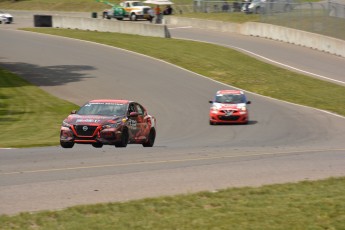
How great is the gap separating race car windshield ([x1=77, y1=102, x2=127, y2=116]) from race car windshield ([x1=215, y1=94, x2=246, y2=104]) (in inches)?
507

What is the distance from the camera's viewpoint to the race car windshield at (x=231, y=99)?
3503 centimetres

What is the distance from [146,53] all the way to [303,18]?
13.2 m

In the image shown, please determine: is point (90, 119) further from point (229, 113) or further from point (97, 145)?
point (229, 113)

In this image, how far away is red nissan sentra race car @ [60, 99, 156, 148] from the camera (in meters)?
21.3

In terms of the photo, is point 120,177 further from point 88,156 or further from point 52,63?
point 52,63

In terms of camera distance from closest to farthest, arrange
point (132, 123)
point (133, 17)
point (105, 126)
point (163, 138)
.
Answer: point (105, 126)
point (132, 123)
point (163, 138)
point (133, 17)

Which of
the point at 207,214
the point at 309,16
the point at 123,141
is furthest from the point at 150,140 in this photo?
the point at 309,16

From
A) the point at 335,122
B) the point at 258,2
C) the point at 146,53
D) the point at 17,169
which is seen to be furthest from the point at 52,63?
the point at 17,169

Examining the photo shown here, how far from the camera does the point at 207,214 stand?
9.91m

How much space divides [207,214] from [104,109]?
1286cm

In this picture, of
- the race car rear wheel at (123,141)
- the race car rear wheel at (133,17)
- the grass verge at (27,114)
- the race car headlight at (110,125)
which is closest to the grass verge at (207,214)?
the race car headlight at (110,125)

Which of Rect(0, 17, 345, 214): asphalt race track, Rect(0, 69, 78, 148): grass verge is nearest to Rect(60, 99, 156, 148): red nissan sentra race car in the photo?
Rect(0, 17, 345, 214): asphalt race track

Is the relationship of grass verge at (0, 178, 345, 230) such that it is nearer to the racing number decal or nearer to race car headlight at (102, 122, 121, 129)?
race car headlight at (102, 122, 121, 129)

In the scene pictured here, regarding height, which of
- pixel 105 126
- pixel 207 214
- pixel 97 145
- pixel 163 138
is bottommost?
pixel 163 138
